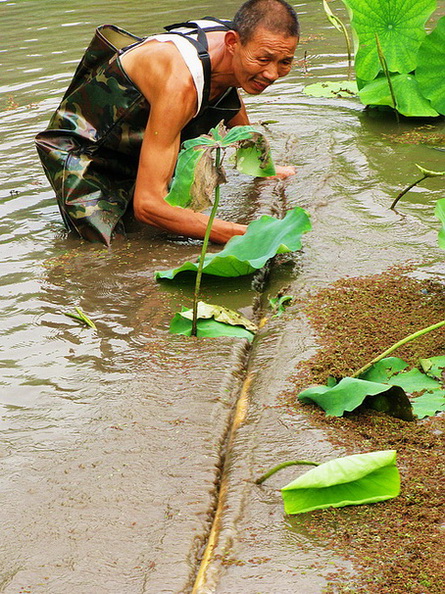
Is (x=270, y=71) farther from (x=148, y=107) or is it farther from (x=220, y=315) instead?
(x=220, y=315)

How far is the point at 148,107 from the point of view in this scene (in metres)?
3.30

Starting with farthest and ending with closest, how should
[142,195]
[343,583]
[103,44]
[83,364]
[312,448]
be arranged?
[103,44]
[142,195]
[83,364]
[312,448]
[343,583]

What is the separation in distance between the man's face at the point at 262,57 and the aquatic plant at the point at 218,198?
23.5 inches

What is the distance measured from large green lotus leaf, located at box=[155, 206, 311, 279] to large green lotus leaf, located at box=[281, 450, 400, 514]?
1048mm

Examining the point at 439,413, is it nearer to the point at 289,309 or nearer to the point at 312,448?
the point at 312,448

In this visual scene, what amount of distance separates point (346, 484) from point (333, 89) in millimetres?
4025

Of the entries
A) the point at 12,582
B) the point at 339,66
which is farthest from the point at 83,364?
the point at 339,66

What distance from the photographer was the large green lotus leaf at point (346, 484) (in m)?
1.69

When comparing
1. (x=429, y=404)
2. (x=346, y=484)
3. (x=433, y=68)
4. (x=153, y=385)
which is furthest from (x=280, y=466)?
(x=433, y=68)

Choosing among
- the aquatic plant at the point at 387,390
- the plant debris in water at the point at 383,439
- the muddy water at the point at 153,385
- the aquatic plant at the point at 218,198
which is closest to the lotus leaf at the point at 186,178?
the aquatic plant at the point at 218,198

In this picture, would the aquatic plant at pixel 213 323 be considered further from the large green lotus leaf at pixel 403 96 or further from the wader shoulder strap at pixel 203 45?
the large green lotus leaf at pixel 403 96

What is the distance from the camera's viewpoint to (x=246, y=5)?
3256 millimetres

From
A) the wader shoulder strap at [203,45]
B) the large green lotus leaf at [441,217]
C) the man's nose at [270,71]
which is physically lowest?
the large green lotus leaf at [441,217]

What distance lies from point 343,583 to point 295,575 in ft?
0.32
